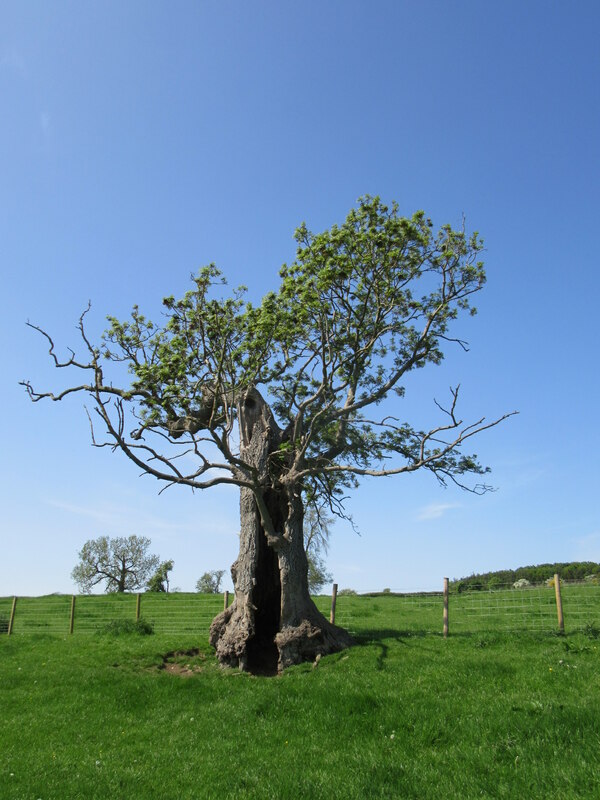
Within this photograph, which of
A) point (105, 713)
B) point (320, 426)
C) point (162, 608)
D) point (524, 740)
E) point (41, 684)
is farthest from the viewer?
point (162, 608)

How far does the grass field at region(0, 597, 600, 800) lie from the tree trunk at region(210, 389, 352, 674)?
104cm

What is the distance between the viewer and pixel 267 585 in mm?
20703

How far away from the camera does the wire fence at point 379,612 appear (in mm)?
21734

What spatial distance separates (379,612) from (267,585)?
11.9 m

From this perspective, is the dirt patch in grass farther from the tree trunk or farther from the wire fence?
the wire fence

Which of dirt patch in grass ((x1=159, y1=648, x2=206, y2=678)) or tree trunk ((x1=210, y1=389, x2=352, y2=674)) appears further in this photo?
tree trunk ((x1=210, y1=389, x2=352, y2=674))

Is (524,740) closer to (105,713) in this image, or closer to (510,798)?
(510,798)

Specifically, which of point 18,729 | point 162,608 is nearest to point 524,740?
point 18,729

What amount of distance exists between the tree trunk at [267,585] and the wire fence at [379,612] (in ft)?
12.8

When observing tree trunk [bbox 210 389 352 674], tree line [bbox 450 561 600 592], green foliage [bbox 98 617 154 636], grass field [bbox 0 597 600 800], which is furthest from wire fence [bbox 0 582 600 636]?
tree line [bbox 450 561 600 592]

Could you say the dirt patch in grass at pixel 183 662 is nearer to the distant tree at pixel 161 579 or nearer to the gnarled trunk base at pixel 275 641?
the gnarled trunk base at pixel 275 641

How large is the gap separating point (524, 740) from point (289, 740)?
3.96m

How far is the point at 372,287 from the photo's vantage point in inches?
720

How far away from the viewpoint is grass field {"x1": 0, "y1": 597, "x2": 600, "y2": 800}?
793 centimetres
